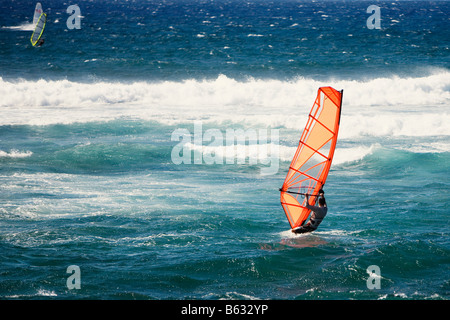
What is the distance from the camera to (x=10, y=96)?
2922 centimetres

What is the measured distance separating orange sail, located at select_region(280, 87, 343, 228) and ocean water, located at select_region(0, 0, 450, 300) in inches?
35.6

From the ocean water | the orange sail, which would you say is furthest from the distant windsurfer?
the ocean water

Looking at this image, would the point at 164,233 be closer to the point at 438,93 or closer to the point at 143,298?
the point at 143,298

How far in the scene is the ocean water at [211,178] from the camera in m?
9.08

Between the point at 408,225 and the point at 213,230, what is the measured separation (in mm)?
3973

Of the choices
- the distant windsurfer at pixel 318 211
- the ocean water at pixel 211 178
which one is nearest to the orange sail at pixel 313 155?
the distant windsurfer at pixel 318 211

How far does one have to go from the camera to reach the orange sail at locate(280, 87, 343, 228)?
9.22m

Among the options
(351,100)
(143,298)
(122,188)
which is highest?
(351,100)

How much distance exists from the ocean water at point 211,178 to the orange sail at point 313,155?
2.96 ft

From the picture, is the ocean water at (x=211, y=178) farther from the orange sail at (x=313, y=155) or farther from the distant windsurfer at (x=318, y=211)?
the orange sail at (x=313, y=155)

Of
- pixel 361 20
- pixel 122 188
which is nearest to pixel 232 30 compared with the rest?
pixel 361 20

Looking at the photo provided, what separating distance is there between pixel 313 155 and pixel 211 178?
6352 millimetres

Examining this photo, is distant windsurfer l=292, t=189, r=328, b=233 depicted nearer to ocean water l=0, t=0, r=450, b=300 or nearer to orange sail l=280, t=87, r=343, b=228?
orange sail l=280, t=87, r=343, b=228

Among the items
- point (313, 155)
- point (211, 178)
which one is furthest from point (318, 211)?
point (211, 178)
